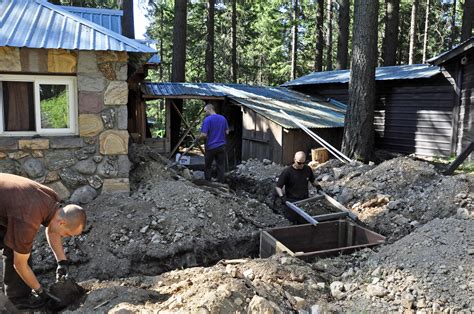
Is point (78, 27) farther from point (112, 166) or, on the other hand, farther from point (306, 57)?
point (306, 57)

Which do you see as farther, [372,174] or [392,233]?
[372,174]

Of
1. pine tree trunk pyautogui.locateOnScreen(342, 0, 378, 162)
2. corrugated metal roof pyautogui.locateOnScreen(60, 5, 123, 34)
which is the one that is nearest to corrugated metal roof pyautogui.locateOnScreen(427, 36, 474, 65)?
pine tree trunk pyautogui.locateOnScreen(342, 0, 378, 162)

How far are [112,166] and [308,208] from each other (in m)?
3.35

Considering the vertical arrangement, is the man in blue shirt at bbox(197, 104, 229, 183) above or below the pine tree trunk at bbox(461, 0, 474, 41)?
below

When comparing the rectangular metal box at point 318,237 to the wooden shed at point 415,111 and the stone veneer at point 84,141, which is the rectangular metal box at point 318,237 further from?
the wooden shed at point 415,111

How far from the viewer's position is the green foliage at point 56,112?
21.8 feet

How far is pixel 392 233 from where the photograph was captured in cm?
642

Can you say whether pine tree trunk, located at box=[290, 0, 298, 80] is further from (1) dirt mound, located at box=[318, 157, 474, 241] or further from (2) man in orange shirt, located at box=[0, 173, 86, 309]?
(2) man in orange shirt, located at box=[0, 173, 86, 309]

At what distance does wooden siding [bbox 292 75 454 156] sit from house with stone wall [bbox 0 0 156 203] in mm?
9382

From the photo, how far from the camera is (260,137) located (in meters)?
12.4

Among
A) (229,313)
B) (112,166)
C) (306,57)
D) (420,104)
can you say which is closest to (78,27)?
(112,166)

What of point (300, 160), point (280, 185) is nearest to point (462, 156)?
point (300, 160)

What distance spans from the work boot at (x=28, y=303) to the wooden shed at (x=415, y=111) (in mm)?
11578

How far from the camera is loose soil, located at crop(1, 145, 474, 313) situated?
3.71m
